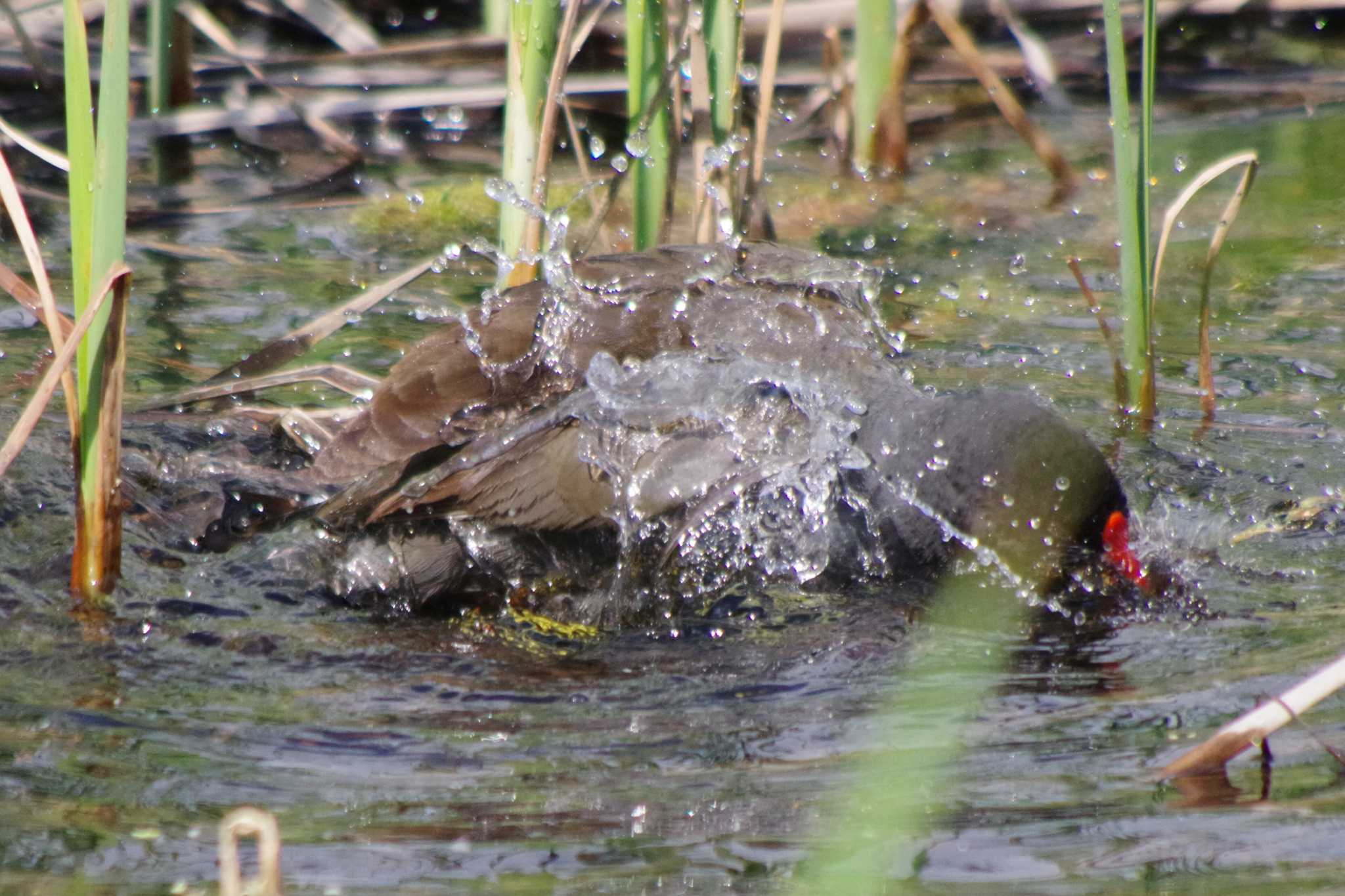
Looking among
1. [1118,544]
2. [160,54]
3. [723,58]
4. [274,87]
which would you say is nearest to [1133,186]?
[1118,544]

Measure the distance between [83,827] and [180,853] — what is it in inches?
6.1

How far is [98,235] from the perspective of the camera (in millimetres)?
2539

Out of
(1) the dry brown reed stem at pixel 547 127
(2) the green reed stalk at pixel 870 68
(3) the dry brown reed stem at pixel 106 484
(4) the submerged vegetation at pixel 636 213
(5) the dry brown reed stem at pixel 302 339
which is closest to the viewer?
(4) the submerged vegetation at pixel 636 213

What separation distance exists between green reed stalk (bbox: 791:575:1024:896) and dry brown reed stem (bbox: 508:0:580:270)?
1.24 meters

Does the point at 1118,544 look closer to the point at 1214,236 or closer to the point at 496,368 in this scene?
the point at 1214,236

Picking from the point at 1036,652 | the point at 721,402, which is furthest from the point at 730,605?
the point at 1036,652

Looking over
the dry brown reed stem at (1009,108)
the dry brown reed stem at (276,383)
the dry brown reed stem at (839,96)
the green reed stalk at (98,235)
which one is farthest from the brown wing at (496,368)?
the dry brown reed stem at (839,96)

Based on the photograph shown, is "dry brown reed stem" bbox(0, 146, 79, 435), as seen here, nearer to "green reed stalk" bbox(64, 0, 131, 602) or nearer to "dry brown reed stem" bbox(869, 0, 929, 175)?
"green reed stalk" bbox(64, 0, 131, 602)

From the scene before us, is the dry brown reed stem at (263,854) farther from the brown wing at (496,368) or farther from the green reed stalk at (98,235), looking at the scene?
the brown wing at (496,368)

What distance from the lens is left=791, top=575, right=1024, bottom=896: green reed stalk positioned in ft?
3.94

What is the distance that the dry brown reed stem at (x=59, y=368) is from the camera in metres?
2.52

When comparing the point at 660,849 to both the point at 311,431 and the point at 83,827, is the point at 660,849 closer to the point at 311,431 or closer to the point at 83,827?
the point at 83,827

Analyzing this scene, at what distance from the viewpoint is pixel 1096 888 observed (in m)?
1.83

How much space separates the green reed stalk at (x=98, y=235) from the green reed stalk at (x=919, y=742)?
134 centimetres
